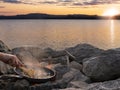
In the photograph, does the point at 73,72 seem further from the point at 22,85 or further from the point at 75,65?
the point at 22,85

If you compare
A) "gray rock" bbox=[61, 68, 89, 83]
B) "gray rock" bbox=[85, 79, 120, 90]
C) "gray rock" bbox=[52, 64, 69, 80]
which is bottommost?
"gray rock" bbox=[52, 64, 69, 80]

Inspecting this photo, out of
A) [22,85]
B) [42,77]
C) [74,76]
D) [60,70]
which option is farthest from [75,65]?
[22,85]

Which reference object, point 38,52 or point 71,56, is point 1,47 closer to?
point 38,52

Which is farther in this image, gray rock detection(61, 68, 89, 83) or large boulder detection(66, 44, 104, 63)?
large boulder detection(66, 44, 104, 63)

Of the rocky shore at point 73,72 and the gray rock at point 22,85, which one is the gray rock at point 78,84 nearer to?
the rocky shore at point 73,72

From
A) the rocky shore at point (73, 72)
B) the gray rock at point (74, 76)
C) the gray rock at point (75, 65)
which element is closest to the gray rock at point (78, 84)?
the rocky shore at point (73, 72)

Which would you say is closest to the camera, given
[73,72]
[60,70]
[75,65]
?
[73,72]

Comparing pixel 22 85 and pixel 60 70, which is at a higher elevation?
pixel 22 85

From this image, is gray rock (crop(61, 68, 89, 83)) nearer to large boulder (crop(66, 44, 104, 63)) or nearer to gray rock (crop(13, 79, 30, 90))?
gray rock (crop(13, 79, 30, 90))

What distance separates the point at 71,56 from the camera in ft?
47.4

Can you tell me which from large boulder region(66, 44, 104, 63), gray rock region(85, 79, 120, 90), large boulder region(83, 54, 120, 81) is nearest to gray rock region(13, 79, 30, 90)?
large boulder region(83, 54, 120, 81)

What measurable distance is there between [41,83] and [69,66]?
247 cm

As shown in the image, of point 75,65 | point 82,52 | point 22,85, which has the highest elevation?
point 22,85

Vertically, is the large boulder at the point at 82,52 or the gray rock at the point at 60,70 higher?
the gray rock at the point at 60,70
